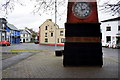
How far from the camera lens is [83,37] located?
11.3 m

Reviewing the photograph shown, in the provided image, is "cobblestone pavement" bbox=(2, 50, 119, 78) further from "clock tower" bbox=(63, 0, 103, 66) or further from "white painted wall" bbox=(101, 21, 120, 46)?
"white painted wall" bbox=(101, 21, 120, 46)

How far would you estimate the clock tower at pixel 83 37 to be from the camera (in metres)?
11.1

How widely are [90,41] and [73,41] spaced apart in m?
1.12

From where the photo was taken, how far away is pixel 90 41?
36.8 ft

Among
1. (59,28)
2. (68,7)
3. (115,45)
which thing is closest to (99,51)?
(68,7)

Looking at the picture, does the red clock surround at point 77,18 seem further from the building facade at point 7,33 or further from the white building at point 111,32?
the building facade at point 7,33

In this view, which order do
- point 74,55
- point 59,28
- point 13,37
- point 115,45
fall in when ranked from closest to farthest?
1. point 74,55
2. point 115,45
3. point 59,28
4. point 13,37

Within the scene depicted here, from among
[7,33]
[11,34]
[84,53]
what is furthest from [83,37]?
[11,34]

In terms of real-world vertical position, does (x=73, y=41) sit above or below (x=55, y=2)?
below

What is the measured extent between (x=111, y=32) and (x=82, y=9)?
1269 inches

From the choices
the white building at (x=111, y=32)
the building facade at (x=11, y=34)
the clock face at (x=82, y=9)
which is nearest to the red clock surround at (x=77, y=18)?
the clock face at (x=82, y=9)

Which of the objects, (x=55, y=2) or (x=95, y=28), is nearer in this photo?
(x=55, y=2)

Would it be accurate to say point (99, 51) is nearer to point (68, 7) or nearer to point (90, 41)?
point (90, 41)

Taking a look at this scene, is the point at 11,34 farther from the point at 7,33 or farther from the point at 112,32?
the point at 112,32
